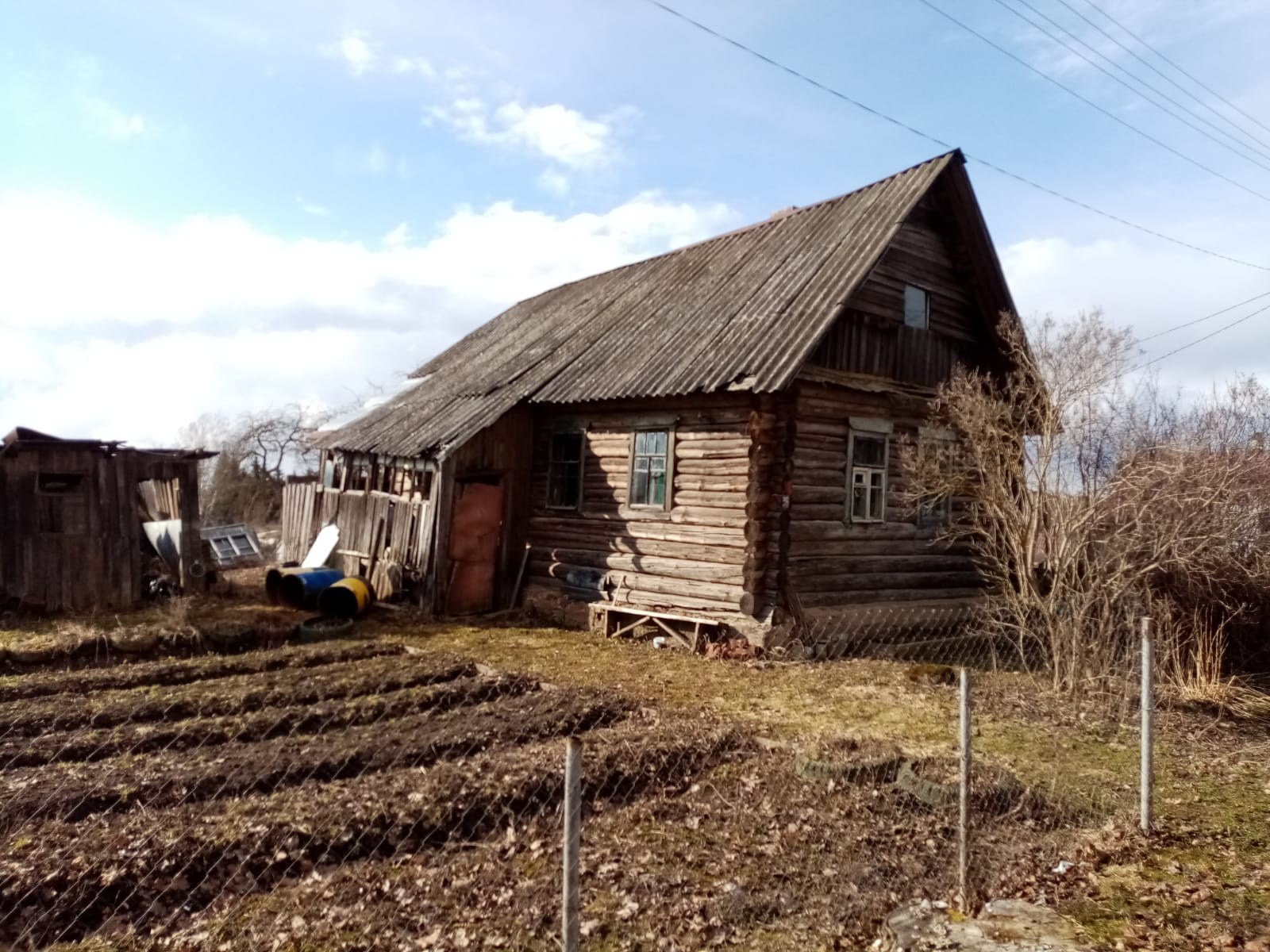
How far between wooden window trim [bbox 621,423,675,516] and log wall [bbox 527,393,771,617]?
36 millimetres

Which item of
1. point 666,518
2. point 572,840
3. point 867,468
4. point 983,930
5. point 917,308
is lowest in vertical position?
point 983,930

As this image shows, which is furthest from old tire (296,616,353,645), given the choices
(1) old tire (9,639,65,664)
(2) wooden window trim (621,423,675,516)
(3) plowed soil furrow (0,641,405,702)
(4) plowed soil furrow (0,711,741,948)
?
(4) plowed soil furrow (0,711,741,948)

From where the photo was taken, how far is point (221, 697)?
8570 millimetres

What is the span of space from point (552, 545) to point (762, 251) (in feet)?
23.1

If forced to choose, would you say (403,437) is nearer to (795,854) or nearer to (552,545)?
(552,545)

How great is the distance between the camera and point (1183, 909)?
4.66 meters

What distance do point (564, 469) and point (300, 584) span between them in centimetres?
501

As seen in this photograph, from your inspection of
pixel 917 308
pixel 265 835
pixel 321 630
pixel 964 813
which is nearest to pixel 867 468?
pixel 917 308

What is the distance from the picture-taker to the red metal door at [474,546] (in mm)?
14656

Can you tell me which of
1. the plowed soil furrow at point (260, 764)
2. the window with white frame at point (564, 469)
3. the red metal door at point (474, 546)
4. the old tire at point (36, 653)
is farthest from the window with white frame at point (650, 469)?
the old tire at point (36, 653)

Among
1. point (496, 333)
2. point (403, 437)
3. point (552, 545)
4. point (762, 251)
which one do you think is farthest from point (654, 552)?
point (496, 333)

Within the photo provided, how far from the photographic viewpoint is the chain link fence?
4.56m

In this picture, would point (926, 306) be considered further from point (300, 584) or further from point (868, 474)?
point (300, 584)

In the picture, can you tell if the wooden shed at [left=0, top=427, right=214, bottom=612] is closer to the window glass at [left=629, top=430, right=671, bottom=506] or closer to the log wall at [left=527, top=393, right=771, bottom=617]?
the log wall at [left=527, top=393, right=771, bottom=617]
